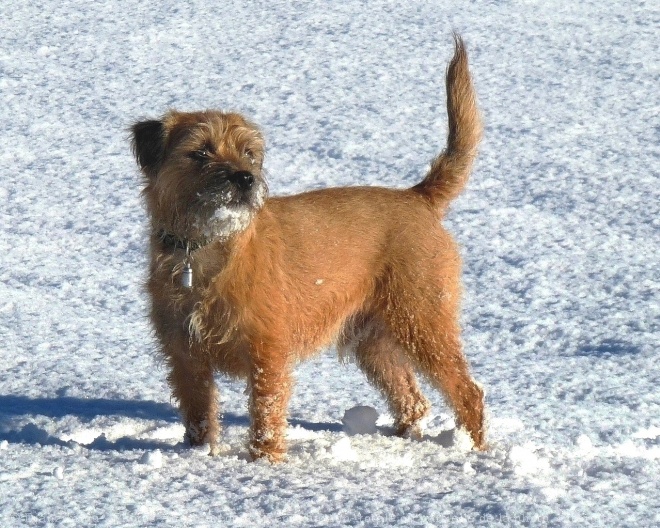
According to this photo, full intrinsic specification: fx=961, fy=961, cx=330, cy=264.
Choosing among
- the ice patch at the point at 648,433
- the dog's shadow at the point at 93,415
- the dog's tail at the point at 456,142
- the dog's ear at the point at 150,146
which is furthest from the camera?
the dog's tail at the point at 456,142

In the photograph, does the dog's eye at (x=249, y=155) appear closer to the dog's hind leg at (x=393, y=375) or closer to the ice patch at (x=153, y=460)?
the dog's hind leg at (x=393, y=375)

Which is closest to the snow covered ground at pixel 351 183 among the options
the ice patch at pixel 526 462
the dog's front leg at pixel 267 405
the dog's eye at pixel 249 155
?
the ice patch at pixel 526 462

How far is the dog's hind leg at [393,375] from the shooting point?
5.68m

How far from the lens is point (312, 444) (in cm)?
510

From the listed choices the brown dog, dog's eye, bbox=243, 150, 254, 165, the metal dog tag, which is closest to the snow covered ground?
the brown dog

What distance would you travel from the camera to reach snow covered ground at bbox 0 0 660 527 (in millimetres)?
4285

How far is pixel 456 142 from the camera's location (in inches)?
225

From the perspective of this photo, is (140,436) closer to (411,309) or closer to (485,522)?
(411,309)

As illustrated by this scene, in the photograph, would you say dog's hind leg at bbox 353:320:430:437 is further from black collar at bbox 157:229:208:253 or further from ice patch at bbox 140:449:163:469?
ice patch at bbox 140:449:163:469

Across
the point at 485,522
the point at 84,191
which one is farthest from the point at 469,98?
the point at 84,191

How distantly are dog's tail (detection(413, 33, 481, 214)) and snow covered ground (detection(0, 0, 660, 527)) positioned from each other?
1.37m

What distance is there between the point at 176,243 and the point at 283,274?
1.91 feet

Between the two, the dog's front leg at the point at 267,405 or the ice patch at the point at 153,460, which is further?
the dog's front leg at the point at 267,405

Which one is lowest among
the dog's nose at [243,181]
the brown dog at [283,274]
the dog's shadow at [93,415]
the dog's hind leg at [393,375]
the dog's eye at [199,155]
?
the dog's shadow at [93,415]
